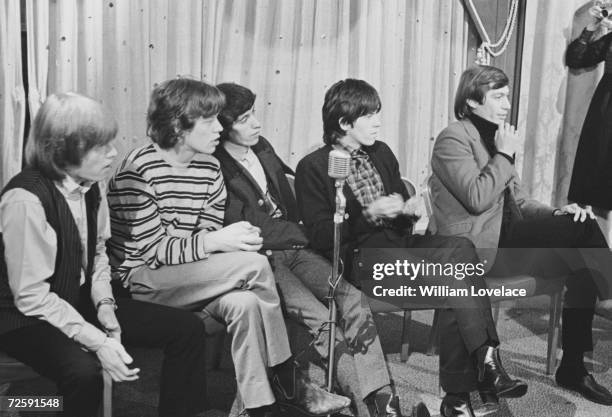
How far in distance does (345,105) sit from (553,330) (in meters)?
1.09

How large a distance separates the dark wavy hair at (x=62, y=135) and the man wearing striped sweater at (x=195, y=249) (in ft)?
1.05

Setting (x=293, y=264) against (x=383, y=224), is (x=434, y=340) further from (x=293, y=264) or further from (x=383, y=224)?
(x=293, y=264)

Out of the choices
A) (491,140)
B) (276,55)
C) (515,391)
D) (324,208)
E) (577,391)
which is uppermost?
(276,55)

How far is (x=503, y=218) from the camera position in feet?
9.87

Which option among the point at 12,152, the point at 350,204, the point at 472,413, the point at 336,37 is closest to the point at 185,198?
the point at 350,204

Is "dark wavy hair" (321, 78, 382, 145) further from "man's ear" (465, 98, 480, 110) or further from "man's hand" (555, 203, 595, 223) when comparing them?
"man's hand" (555, 203, 595, 223)

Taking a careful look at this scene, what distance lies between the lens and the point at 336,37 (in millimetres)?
3574

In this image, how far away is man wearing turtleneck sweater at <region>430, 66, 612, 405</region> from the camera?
2.80 m

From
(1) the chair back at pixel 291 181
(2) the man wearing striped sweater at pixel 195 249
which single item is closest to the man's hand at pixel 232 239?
(2) the man wearing striped sweater at pixel 195 249

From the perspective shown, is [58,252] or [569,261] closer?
[58,252]

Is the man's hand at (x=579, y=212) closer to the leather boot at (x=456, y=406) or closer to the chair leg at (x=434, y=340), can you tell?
the chair leg at (x=434, y=340)

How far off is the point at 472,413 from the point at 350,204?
2.51ft

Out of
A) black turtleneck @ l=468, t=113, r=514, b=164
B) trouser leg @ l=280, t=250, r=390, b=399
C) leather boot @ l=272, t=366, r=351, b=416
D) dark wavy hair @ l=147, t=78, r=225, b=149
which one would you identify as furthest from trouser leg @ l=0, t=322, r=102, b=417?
black turtleneck @ l=468, t=113, r=514, b=164

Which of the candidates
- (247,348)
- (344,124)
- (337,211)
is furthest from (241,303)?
(344,124)
